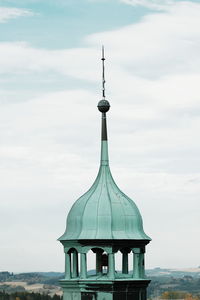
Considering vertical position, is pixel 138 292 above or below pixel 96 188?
below

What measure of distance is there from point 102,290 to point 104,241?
6.36 ft

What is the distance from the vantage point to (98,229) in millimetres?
43250

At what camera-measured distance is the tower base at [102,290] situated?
4322cm

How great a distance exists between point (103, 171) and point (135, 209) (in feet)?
7.17

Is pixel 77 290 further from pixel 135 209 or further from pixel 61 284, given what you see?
pixel 135 209

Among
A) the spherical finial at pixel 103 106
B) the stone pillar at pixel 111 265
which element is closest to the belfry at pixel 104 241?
the stone pillar at pixel 111 265

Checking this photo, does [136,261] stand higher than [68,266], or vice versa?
[136,261]

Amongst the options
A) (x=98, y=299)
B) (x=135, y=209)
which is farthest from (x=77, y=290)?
(x=135, y=209)

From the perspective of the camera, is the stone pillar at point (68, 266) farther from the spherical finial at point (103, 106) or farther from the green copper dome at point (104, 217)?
the spherical finial at point (103, 106)

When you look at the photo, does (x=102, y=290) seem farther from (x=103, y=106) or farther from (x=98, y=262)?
(x=103, y=106)

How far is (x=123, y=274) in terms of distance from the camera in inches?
1769

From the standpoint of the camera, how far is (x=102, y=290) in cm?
4331

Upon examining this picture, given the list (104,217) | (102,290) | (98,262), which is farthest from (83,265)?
(104,217)

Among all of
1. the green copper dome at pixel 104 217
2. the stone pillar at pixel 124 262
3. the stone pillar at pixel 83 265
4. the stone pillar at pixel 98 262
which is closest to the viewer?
the green copper dome at pixel 104 217
